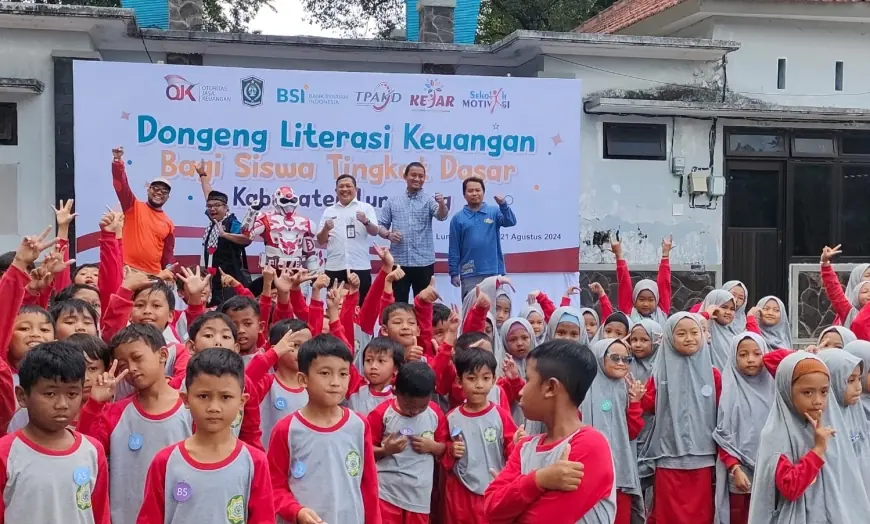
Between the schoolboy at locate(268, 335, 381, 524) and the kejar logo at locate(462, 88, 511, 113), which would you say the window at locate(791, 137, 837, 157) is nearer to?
the kejar logo at locate(462, 88, 511, 113)

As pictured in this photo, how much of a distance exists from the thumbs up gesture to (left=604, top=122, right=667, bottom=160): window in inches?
306

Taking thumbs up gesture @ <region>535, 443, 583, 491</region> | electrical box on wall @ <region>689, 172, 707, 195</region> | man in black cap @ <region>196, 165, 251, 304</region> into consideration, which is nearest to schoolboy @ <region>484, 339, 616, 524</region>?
thumbs up gesture @ <region>535, 443, 583, 491</region>

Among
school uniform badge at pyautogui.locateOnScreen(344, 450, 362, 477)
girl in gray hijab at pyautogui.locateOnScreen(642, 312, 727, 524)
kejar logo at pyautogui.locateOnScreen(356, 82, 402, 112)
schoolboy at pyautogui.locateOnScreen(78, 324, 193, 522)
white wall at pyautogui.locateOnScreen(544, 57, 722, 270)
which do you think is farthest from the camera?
white wall at pyautogui.locateOnScreen(544, 57, 722, 270)

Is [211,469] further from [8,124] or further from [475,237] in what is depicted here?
[8,124]

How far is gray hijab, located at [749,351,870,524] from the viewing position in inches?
147

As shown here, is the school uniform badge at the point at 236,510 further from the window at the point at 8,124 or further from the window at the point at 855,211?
the window at the point at 855,211

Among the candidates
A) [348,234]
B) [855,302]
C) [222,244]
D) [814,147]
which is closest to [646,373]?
[855,302]

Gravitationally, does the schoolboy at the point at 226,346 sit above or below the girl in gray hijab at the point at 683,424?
above

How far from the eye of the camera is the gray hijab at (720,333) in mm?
5930

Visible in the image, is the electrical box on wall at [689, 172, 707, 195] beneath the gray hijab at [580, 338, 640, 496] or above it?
above

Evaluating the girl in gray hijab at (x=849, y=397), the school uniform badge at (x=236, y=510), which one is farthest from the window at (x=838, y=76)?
the school uniform badge at (x=236, y=510)

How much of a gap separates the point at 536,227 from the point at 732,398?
12.4ft

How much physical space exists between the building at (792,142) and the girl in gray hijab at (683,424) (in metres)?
5.45

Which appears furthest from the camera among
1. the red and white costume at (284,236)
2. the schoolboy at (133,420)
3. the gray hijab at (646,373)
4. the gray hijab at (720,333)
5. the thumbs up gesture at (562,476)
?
the red and white costume at (284,236)
